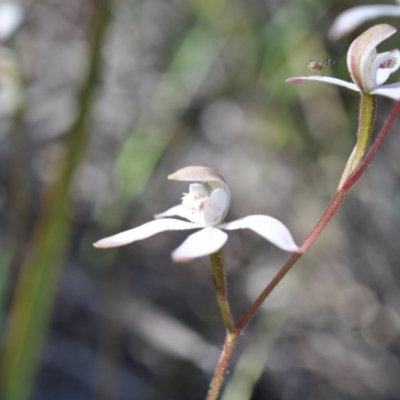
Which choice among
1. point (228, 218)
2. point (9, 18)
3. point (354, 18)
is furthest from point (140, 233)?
point (228, 218)

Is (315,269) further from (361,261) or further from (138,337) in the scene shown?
(138,337)

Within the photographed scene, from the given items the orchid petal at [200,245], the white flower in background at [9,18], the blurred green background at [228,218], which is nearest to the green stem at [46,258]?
the blurred green background at [228,218]

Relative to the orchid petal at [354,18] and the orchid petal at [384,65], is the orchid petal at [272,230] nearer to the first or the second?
the orchid petal at [384,65]

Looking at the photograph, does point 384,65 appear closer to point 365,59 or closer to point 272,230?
point 365,59

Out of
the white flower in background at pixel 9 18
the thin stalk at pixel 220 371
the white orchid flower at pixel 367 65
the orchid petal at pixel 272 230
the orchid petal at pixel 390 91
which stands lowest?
the thin stalk at pixel 220 371

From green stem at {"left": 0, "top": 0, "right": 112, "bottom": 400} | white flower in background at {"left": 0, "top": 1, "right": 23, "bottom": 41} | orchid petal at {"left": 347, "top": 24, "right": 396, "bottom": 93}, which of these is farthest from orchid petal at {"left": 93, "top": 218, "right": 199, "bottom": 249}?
white flower in background at {"left": 0, "top": 1, "right": 23, "bottom": 41}

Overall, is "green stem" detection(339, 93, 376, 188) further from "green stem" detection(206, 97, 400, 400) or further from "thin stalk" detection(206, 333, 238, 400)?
"thin stalk" detection(206, 333, 238, 400)
